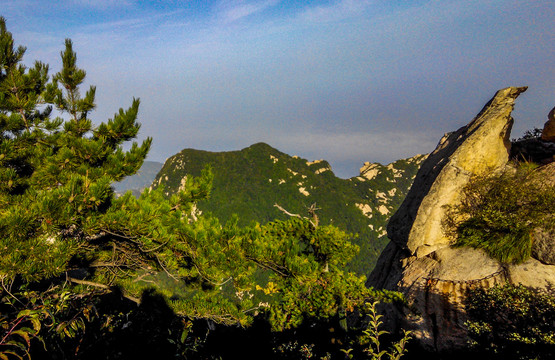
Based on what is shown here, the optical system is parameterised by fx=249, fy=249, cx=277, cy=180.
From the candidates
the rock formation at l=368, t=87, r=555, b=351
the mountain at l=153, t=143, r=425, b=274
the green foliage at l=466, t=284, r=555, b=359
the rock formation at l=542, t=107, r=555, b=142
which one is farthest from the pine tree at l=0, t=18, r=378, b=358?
the mountain at l=153, t=143, r=425, b=274

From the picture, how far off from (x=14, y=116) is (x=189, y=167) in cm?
9231

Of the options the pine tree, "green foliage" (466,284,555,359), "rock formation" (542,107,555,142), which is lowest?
"green foliage" (466,284,555,359)

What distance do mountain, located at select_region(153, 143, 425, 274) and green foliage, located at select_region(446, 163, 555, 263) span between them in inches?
2525

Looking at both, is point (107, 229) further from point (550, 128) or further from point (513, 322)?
point (550, 128)

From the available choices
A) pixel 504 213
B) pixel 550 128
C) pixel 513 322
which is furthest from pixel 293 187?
pixel 513 322

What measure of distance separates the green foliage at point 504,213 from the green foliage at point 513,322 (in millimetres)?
1638

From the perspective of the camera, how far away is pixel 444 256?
9.27 meters

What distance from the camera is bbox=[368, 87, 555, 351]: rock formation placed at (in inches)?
299

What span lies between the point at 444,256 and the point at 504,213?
94.5 inches

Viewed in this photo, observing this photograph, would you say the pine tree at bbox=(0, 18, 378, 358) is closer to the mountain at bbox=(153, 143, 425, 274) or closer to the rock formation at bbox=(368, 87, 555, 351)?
the rock formation at bbox=(368, 87, 555, 351)

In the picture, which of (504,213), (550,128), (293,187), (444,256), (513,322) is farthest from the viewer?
(293,187)

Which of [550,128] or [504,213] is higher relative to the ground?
[550,128]

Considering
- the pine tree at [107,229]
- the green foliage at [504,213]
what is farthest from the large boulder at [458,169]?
the pine tree at [107,229]

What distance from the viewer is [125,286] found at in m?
8.46
